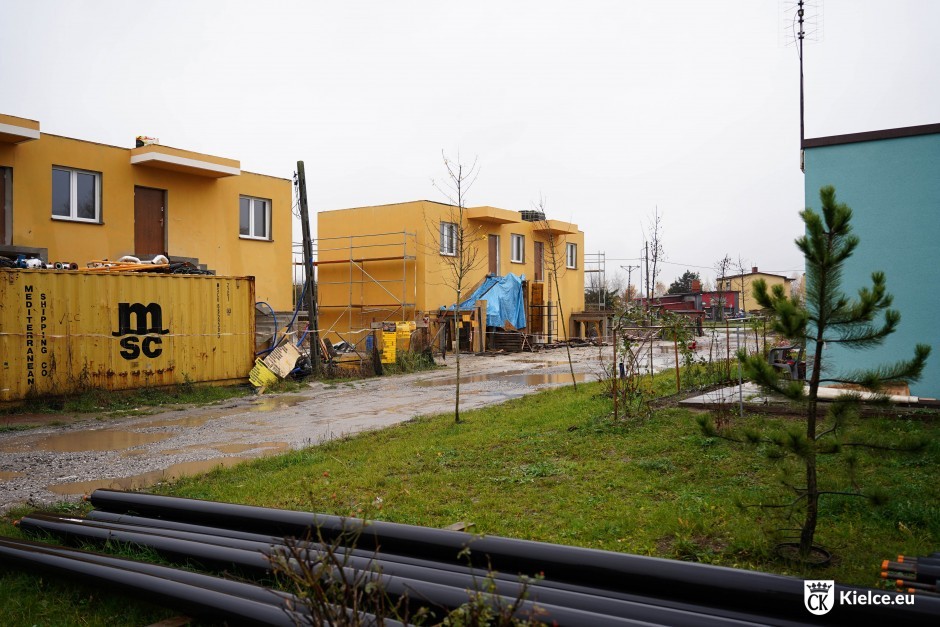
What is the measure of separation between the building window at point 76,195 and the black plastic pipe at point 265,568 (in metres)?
14.5

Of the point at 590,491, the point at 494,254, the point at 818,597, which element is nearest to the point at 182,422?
the point at 590,491

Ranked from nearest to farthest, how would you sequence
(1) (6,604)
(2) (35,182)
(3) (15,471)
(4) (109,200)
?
(1) (6,604) → (3) (15,471) → (2) (35,182) → (4) (109,200)

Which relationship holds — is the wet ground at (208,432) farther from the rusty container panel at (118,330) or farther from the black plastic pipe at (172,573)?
the black plastic pipe at (172,573)

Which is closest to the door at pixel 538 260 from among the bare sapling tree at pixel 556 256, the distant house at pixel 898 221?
the bare sapling tree at pixel 556 256

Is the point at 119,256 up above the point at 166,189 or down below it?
below

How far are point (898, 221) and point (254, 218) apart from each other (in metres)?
17.7

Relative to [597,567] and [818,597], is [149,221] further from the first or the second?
[818,597]

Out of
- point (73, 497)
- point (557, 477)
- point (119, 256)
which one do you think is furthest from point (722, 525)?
point (119, 256)

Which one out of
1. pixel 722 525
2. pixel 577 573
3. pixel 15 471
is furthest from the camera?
pixel 15 471

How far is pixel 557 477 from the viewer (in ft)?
22.5

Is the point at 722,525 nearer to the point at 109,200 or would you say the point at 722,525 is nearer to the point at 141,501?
the point at 141,501

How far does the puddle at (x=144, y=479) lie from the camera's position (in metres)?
7.26

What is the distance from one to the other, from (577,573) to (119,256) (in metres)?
18.1

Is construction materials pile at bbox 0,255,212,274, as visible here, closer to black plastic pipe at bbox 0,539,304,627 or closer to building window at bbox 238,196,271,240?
building window at bbox 238,196,271,240
